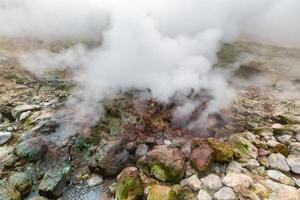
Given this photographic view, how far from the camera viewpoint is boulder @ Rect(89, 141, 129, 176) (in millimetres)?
4434

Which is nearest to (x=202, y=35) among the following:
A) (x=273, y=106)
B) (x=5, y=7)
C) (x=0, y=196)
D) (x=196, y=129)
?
(x=273, y=106)

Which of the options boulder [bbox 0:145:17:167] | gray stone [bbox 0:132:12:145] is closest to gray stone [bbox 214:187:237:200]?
boulder [bbox 0:145:17:167]

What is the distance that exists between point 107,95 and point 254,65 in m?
4.19

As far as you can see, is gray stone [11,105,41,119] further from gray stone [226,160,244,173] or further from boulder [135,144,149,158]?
gray stone [226,160,244,173]

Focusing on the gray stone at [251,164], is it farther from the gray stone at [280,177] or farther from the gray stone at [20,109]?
the gray stone at [20,109]

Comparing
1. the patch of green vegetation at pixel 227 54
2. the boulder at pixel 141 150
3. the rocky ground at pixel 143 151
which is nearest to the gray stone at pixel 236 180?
the rocky ground at pixel 143 151

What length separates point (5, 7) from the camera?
32.3 ft

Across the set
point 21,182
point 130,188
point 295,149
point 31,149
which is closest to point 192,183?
point 130,188

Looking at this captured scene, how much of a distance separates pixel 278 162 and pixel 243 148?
56cm

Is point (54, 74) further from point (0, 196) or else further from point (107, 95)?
point (0, 196)

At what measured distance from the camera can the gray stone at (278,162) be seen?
4449 mm

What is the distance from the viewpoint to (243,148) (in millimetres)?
4812

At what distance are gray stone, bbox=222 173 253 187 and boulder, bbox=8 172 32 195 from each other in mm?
2812

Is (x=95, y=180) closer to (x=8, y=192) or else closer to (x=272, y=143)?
(x=8, y=192)
